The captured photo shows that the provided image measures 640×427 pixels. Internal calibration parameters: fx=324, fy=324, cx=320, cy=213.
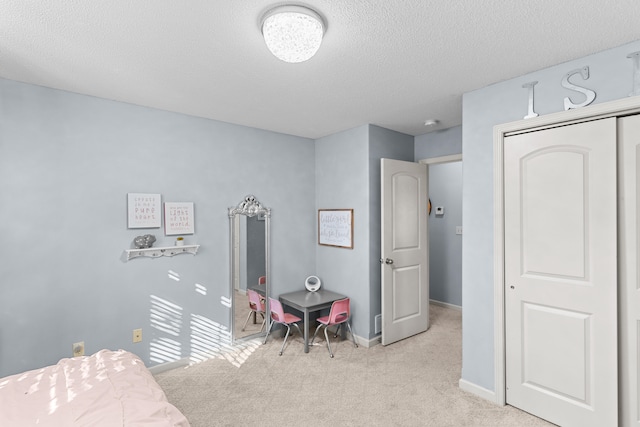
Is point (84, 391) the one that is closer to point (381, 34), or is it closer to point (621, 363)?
point (381, 34)

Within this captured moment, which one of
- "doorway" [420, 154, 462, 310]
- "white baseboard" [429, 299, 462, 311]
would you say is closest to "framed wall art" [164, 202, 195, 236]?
"doorway" [420, 154, 462, 310]

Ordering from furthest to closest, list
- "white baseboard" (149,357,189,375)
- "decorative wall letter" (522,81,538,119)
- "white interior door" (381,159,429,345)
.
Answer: "white interior door" (381,159,429,345)
"white baseboard" (149,357,189,375)
"decorative wall letter" (522,81,538,119)

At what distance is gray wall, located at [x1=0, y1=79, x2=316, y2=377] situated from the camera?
240cm

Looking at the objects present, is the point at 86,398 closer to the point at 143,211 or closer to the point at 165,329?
the point at 165,329

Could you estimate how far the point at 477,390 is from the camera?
2.60m

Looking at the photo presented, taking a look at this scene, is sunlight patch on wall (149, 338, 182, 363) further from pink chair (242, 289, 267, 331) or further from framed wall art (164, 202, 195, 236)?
framed wall art (164, 202, 195, 236)

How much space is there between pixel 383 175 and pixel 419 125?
2.45 ft

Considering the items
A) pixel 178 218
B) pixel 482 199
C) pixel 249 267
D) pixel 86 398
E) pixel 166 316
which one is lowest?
pixel 166 316

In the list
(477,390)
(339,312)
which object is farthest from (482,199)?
(339,312)

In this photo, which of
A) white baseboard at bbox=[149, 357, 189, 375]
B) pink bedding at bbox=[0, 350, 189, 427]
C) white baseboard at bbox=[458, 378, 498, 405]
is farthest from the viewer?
white baseboard at bbox=[149, 357, 189, 375]

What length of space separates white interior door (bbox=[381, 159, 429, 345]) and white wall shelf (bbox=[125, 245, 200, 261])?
201 cm

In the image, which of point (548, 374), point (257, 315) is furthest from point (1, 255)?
point (548, 374)

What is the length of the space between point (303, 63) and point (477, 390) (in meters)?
2.81

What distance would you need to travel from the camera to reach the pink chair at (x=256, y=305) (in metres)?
3.67
